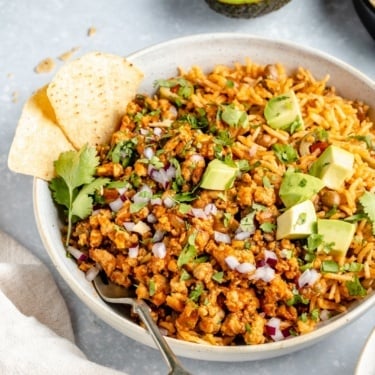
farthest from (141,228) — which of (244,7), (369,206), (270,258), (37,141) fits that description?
(244,7)

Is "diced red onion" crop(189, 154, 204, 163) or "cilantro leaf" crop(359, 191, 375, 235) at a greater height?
"diced red onion" crop(189, 154, 204, 163)

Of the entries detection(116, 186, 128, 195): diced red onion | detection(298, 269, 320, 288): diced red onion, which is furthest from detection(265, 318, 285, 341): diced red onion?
detection(116, 186, 128, 195): diced red onion

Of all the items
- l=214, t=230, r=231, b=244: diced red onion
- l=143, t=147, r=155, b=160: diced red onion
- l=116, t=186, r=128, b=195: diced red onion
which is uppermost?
l=143, t=147, r=155, b=160: diced red onion

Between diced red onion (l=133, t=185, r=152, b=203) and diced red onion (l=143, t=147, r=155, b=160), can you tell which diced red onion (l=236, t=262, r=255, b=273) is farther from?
diced red onion (l=143, t=147, r=155, b=160)

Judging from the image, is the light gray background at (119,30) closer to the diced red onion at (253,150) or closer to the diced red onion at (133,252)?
the diced red onion at (133,252)

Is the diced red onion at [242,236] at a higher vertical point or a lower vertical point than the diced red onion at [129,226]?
higher

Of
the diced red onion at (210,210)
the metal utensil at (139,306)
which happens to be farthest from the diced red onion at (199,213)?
the metal utensil at (139,306)

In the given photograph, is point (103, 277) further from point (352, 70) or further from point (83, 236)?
point (352, 70)
